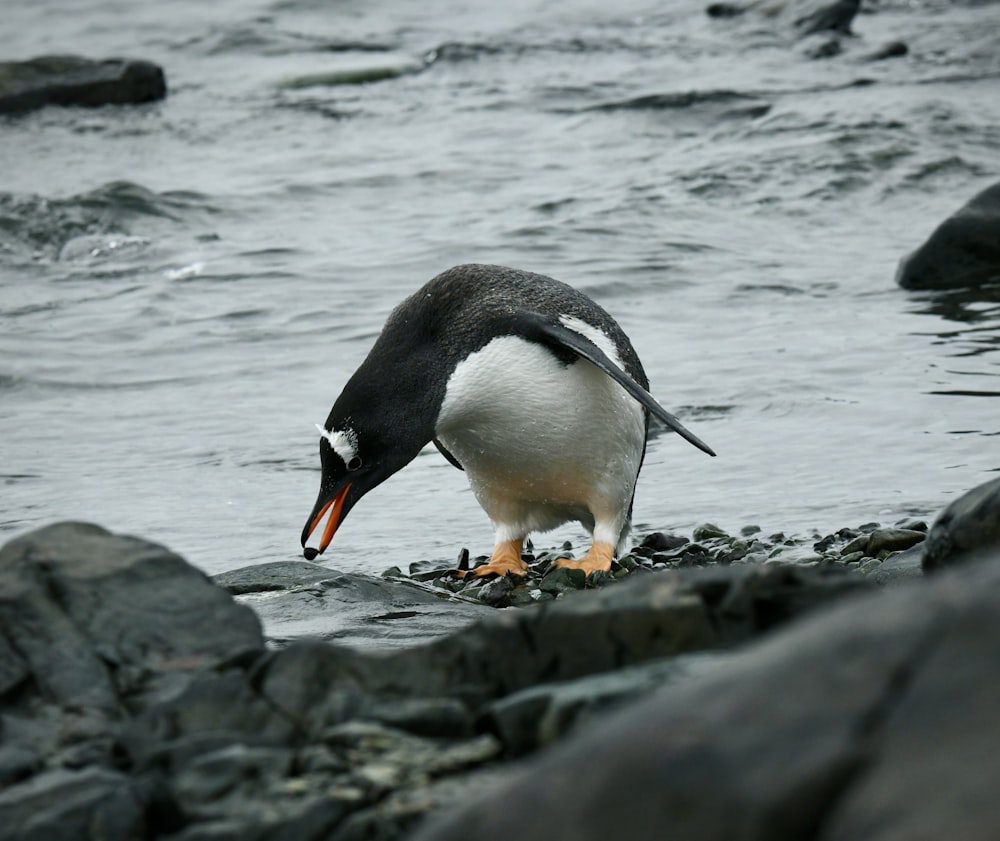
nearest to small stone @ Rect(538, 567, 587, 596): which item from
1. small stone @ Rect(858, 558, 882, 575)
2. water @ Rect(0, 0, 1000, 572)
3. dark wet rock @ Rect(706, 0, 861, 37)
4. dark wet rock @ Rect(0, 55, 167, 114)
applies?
water @ Rect(0, 0, 1000, 572)

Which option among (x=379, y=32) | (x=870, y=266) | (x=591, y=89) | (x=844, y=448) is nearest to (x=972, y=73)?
(x=591, y=89)

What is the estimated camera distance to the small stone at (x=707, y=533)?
642 cm

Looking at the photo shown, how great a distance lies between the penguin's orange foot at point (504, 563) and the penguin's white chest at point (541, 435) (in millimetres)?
66

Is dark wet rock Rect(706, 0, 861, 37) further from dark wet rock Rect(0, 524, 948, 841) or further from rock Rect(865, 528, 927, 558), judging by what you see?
dark wet rock Rect(0, 524, 948, 841)

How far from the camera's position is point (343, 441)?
5543mm

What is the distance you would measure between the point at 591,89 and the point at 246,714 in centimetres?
1589

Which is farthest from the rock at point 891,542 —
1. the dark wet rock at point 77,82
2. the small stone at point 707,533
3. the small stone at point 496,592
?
the dark wet rock at point 77,82

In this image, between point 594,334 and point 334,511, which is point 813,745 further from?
point 594,334

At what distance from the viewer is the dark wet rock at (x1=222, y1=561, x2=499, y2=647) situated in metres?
4.95

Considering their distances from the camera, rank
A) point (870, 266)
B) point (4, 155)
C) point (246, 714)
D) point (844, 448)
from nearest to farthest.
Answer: point (246, 714) < point (844, 448) < point (870, 266) < point (4, 155)

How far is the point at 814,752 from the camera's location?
1942 mm

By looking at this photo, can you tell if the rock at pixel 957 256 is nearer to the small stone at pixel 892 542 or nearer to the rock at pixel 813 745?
the small stone at pixel 892 542

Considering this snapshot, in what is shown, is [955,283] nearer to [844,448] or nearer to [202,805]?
[844,448]

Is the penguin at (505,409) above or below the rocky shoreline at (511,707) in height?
below
